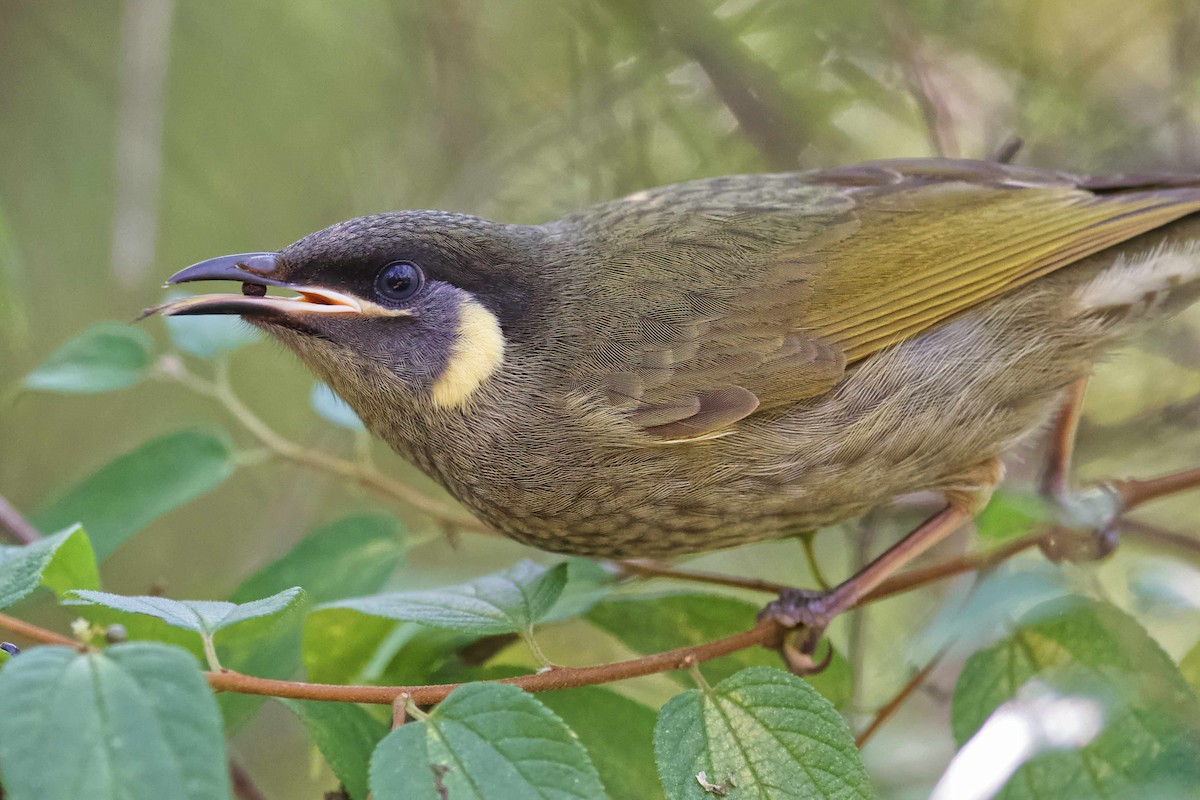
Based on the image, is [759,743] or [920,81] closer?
[759,743]

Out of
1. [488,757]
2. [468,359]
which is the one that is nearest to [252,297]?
[468,359]

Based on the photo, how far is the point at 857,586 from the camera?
2873 mm

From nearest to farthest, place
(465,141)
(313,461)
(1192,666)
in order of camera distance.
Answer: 1. (1192,666)
2. (313,461)
3. (465,141)

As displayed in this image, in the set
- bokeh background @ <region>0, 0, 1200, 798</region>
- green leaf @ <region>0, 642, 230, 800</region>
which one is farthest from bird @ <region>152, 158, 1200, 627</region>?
green leaf @ <region>0, 642, 230, 800</region>

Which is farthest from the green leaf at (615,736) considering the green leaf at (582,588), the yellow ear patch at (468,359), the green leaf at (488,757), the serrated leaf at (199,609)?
the yellow ear patch at (468,359)

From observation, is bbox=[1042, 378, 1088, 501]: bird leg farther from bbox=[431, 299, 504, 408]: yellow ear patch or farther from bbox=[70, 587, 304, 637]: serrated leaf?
bbox=[70, 587, 304, 637]: serrated leaf

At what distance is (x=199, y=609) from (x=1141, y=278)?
272 cm

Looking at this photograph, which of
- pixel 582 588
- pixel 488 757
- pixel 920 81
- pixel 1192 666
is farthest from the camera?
pixel 920 81

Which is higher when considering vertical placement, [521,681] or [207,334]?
[207,334]

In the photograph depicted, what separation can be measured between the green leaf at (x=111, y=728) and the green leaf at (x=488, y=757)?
0.28 m

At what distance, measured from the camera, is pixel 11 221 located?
5.55 m

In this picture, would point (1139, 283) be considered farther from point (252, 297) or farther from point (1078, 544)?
point (252, 297)

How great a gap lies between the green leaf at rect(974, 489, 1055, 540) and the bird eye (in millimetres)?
1535

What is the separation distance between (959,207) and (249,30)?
3.68 metres
